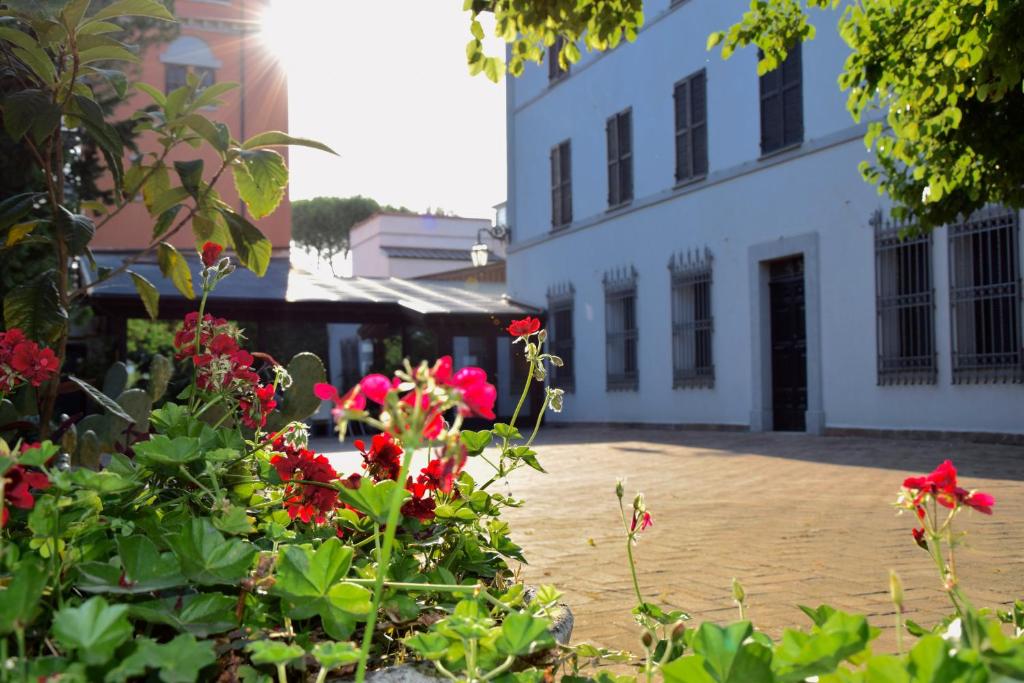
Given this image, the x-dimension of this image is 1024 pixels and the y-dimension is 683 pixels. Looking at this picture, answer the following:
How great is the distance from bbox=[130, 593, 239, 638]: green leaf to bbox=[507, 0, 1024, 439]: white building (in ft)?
34.1

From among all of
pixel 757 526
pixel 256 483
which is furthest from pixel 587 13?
pixel 256 483

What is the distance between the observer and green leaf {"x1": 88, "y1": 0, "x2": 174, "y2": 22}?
2557 mm

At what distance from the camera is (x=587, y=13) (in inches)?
207

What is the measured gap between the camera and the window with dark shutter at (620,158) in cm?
1803

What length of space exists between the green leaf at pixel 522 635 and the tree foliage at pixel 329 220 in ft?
Result: 196

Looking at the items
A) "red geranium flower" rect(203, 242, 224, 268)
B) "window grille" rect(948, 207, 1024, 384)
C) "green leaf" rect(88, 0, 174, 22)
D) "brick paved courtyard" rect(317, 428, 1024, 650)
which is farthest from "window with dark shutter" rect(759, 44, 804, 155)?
"red geranium flower" rect(203, 242, 224, 268)

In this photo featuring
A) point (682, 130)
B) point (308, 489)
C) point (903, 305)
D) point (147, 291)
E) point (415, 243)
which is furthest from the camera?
point (415, 243)

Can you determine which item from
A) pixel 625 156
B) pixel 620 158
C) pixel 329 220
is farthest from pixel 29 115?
pixel 329 220

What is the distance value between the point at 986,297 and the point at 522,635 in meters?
10.6

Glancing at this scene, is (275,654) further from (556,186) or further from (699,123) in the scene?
(556,186)

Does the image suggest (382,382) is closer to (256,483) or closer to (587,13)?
(256,483)

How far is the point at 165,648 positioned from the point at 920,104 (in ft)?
21.0

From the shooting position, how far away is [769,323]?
14.5m

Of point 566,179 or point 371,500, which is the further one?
point 566,179
